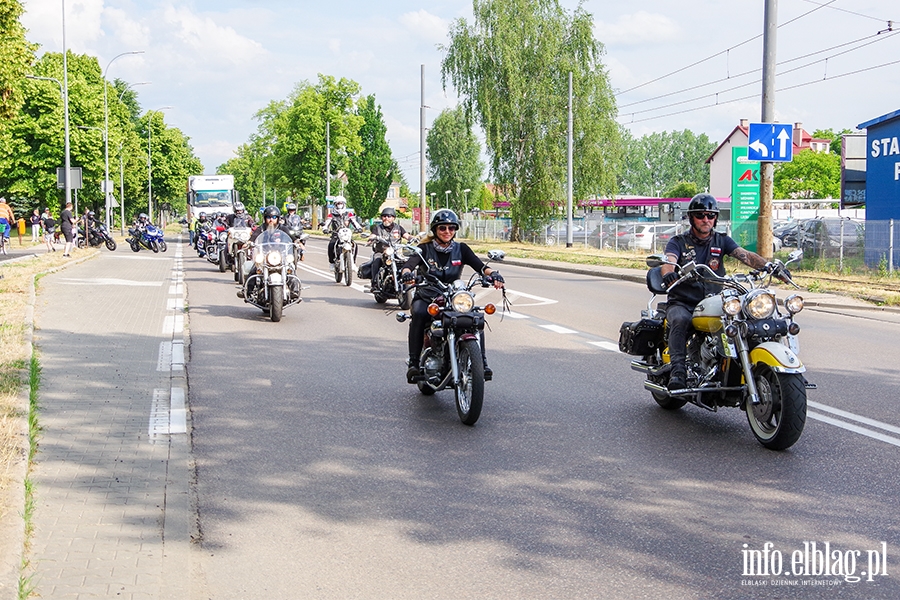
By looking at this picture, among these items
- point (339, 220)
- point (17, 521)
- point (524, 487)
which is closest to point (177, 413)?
point (17, 521)

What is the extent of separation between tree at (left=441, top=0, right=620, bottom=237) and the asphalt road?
3921 centimetres

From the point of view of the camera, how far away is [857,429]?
22.6 ft

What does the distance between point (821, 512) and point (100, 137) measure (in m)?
55.0

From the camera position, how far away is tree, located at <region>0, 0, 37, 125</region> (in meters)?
19.4

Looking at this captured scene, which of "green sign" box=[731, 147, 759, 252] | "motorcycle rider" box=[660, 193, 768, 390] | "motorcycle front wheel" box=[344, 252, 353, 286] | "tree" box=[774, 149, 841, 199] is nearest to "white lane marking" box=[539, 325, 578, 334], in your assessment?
"motorcycle rider" box=[660, 193, 768, 390]

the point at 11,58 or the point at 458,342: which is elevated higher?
the point at 11,58

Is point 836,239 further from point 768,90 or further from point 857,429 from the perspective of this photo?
point 857,429

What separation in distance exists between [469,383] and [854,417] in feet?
9.19

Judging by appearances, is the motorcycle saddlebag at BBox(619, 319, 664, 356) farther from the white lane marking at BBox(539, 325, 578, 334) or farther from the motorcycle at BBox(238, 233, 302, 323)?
the motorcycle at BBox(238, 233, 302, 323)

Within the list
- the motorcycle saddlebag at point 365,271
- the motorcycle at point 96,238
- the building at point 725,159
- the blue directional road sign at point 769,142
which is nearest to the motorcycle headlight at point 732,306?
the motorcycle saddlebag at point 365,271

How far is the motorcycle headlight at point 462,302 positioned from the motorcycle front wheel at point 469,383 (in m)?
0.25

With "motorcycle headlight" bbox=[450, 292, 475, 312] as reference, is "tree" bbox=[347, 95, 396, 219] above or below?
above

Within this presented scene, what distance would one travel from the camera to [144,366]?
9641mm

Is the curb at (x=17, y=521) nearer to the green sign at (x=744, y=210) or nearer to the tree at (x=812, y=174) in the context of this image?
the green sign at (x=744, y=210)
